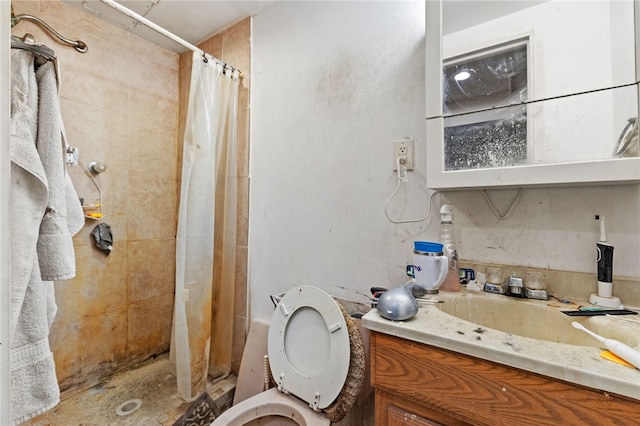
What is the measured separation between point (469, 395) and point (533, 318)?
1.20 feet

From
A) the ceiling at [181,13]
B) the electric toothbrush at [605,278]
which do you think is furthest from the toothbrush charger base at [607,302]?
the ceiling at [181,13]

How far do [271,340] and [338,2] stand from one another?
1557mm

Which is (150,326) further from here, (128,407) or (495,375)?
(495,375)

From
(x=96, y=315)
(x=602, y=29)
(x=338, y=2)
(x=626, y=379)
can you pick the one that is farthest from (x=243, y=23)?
(x=626, y=379)

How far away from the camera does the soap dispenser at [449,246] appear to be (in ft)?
3.04

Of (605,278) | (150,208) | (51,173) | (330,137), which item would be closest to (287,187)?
(330,137)

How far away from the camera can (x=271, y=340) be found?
3.69 feet

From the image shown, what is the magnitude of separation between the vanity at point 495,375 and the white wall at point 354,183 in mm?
260

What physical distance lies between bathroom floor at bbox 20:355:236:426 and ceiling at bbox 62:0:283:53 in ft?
6.76

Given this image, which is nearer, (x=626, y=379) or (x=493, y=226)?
(x=626, y=379)

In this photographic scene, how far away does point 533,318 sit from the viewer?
0.81m

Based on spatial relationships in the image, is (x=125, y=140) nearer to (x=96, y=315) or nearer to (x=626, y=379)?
(x=96, y=315)

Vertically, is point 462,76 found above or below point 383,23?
below

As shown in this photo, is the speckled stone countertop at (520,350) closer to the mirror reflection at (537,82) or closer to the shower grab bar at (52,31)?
the mirror reflection at (537,82)
